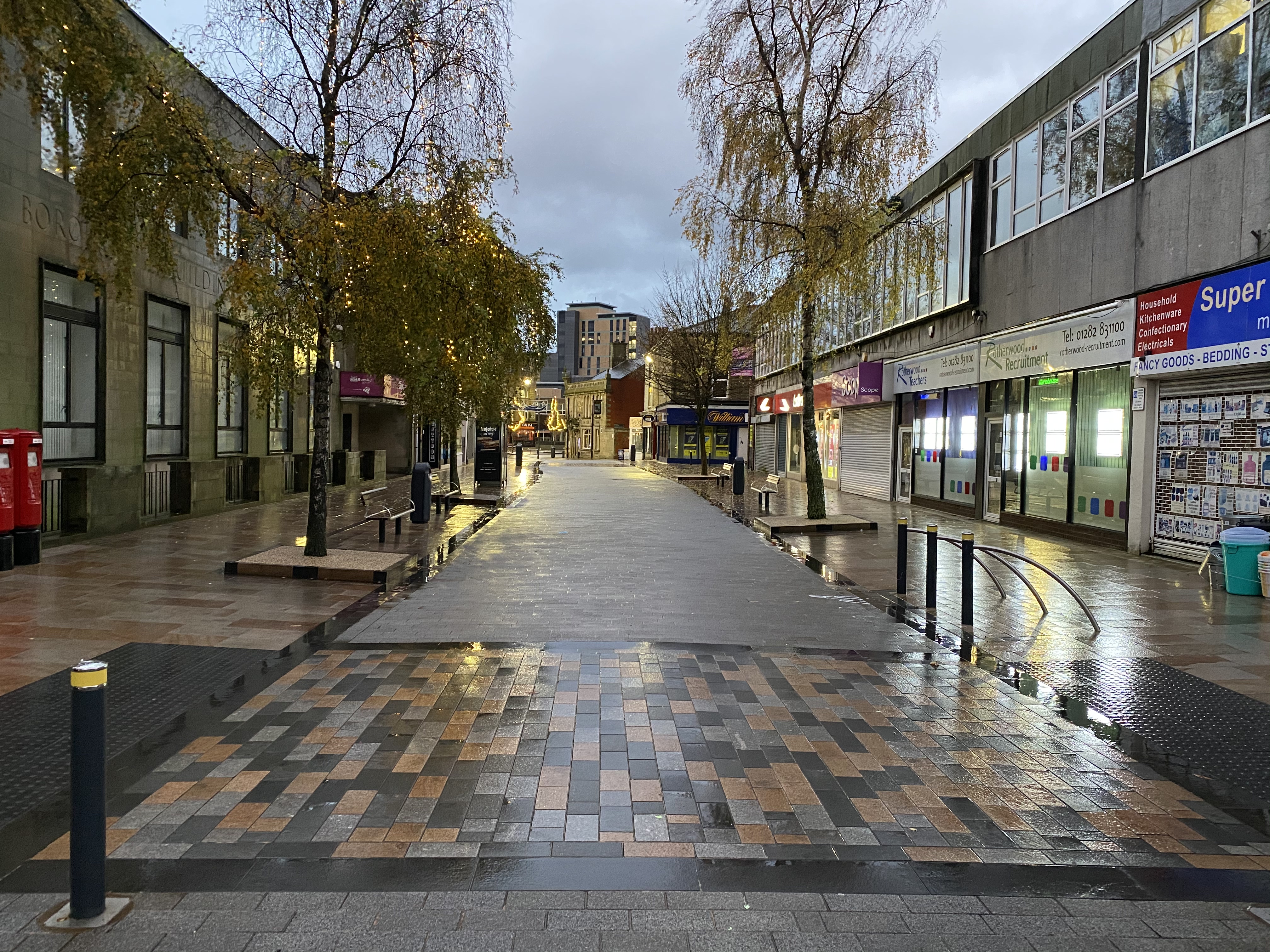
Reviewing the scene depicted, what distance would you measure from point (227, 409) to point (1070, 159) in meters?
17.7

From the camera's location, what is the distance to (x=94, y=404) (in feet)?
46.7

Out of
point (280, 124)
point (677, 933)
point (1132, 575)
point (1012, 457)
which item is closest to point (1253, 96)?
point (1132, 575)

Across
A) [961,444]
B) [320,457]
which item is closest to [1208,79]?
[961,444]

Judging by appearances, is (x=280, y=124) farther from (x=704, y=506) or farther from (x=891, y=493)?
(x=891, y=493)

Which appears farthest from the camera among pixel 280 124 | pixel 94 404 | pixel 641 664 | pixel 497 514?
pixel 497 514

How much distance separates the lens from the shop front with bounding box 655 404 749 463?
54.8 m

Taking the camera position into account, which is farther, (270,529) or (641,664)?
(270,529)

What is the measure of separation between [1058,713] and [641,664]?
2.90 meters

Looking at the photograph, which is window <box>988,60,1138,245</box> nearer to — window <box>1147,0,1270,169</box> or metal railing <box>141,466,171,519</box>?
window <box>1147,0,1270,169</box>

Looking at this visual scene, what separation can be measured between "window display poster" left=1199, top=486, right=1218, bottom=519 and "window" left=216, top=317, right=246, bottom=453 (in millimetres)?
17454

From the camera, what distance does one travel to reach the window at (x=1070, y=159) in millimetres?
14531

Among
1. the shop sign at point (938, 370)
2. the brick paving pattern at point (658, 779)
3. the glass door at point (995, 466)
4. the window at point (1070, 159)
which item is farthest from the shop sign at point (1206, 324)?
the brick paving pattern at point (658, 779)

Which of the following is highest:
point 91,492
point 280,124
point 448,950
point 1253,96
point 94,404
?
point 1253,96

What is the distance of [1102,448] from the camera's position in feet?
49.8
